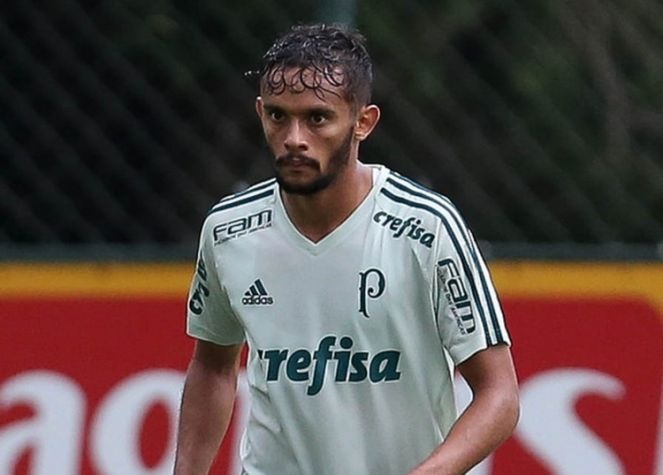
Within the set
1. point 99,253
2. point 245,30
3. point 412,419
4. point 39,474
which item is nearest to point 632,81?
point 245,30

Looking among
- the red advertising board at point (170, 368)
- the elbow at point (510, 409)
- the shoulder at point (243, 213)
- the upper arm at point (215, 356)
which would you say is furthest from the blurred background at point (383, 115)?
the elbow at point (510, 409)

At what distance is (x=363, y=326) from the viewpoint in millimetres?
4309

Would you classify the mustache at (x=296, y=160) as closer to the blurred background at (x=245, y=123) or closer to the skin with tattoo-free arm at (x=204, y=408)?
the skin with tattoo-free arm at (x=204, y=408)

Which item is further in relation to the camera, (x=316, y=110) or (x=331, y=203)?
(x=331, y=203)

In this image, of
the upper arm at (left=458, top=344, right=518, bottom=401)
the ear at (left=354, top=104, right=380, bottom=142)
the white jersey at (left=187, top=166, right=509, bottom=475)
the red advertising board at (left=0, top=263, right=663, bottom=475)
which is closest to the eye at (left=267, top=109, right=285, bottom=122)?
the ear at (left=354, top=104, right=380, bottom=142)

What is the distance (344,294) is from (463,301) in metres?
0.27

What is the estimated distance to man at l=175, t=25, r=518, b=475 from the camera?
4.18m

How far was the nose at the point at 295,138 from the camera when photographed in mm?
4129

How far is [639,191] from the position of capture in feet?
A: 22.1

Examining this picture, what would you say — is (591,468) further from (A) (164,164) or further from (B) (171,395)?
(A) (164,164)

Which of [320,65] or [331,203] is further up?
[320,65]

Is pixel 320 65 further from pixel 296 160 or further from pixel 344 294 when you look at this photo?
pixel 344 294

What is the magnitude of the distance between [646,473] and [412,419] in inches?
75.7

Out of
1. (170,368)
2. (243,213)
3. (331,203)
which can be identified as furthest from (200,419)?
(170,368)
